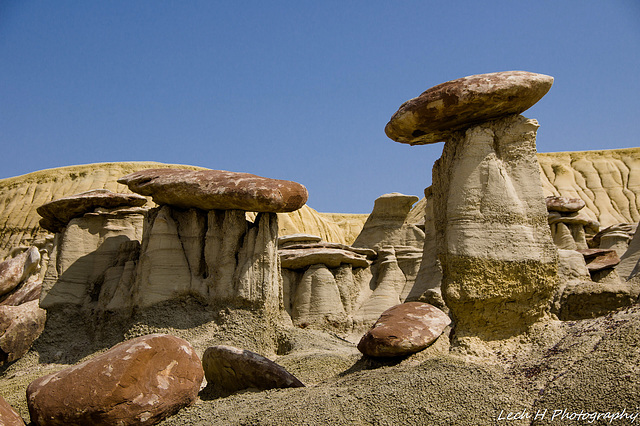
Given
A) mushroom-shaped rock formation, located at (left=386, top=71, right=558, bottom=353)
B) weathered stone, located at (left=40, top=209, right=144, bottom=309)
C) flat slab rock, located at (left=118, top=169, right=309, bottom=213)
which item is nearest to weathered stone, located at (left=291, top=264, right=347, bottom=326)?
flat slab rock, located at (left=118, top=169, right=309, bottom=213)

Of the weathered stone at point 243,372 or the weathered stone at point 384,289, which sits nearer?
the weathered stone at point 243,372

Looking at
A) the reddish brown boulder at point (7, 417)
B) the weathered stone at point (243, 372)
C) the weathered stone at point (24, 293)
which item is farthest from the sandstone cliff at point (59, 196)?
the reddish brown boulder at point (7, 417)

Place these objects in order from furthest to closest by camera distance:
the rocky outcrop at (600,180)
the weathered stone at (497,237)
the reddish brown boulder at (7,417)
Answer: the rocky outcrop at (600,180) → the weathered stone at (497,237) → the reddish brown boulder at (7,417)

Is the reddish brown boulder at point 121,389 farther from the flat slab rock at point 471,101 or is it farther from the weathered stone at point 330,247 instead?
the weathered stone at point 330,247

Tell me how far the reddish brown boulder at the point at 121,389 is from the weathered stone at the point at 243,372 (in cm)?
56

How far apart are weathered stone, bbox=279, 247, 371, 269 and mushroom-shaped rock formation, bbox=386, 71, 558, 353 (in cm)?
618

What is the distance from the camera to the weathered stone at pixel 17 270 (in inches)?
500

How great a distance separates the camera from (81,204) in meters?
10.9

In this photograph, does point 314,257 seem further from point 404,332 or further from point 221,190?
point 404,332

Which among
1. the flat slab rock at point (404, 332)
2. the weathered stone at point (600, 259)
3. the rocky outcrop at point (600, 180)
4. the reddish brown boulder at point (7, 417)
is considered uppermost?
the rocky outcrop at point (600, 180)

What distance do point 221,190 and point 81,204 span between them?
2981 mm

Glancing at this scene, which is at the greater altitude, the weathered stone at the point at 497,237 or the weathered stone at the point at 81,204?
the weathered stone at the point at 81,204

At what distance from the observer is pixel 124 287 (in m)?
9.98

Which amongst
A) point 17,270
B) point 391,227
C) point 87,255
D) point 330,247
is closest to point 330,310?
point 330,247
